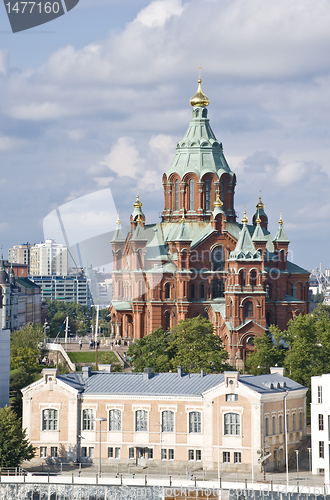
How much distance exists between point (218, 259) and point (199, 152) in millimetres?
13864

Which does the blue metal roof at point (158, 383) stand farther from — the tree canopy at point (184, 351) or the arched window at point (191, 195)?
the arched window at point (191, 195)

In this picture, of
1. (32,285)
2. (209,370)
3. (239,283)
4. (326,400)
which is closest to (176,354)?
(209,370)

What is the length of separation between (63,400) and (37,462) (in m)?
4.78

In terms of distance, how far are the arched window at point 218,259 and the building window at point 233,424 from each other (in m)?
48.2

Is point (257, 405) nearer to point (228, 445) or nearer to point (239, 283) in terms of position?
point (228, 445)

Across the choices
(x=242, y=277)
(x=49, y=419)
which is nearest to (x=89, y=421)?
(x=49, y=419)

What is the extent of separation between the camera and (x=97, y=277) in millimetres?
96250

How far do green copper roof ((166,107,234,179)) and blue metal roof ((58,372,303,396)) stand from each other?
49.0 m

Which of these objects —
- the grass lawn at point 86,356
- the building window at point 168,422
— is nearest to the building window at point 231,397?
the building window at point 168,422

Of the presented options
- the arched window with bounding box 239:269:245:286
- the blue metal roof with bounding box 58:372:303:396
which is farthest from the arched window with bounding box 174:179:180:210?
the blue metal roof with bounding box 58:372:303:396

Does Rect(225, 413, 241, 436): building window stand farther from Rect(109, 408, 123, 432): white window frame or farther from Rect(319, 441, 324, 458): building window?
Rect(109, 408, 123, 432): white window frame

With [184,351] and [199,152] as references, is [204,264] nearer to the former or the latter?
[199,152]

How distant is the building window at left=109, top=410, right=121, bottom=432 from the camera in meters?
77.5

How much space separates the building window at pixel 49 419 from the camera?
7806 cm
